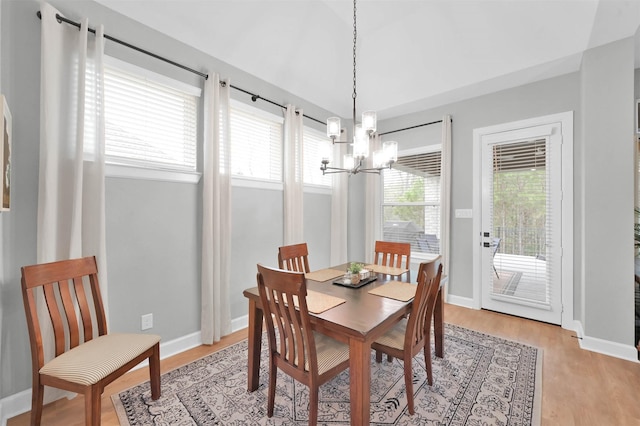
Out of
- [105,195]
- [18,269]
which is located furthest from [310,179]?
[18,269]

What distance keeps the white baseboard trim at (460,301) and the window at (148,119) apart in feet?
12.1

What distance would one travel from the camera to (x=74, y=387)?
1.42 m

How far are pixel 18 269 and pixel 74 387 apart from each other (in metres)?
0.98

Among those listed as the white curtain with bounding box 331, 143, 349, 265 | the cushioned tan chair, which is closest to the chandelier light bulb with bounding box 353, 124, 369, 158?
the cushioned tan chair

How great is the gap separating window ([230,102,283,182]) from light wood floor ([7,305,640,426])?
72.4 inches

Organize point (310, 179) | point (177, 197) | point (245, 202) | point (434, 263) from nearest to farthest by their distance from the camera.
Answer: point (434, 263) → point (177, 197) → point (245, 202) → point (310, 179)

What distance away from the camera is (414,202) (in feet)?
14.3

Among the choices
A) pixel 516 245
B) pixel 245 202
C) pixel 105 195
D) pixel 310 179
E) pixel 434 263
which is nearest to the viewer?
pixel 434 263

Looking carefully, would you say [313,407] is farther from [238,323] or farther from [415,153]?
[415,153]

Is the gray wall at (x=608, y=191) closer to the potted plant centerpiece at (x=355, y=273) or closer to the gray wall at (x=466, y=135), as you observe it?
the gray wall at (x=466, y=135)

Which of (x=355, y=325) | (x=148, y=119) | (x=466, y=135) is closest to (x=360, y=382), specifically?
(x=355, y=325)

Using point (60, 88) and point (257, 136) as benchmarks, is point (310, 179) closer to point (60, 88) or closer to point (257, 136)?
point (257, 136)

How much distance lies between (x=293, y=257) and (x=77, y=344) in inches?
65.2

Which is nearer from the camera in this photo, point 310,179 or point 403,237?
point 310,179
